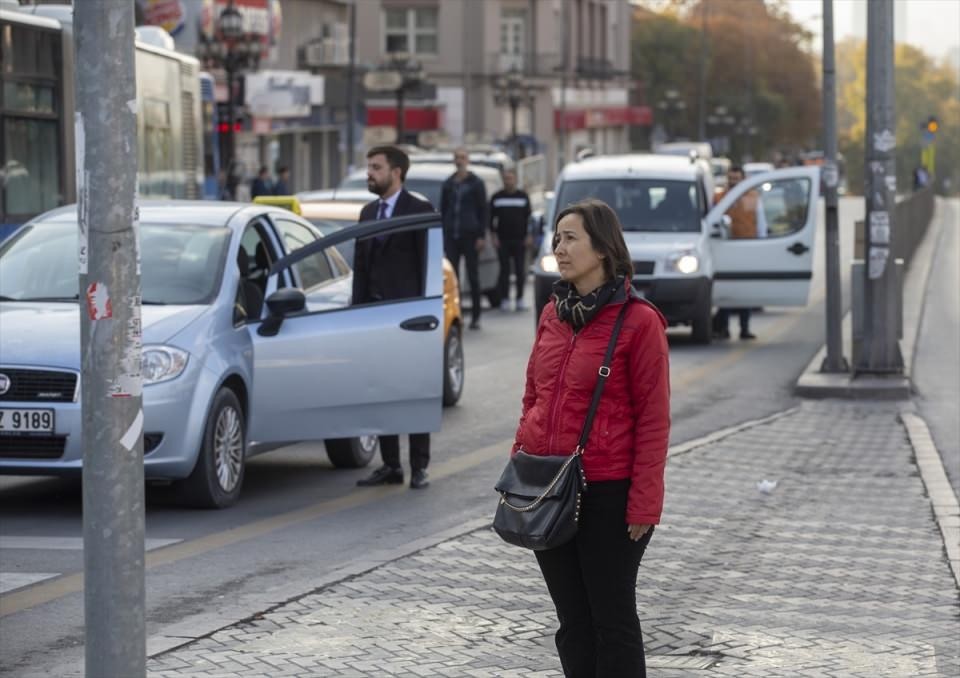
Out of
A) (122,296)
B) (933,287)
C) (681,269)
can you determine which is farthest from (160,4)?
(122,296)

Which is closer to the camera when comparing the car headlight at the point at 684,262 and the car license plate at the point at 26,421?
the car license plate at the point at 26,421

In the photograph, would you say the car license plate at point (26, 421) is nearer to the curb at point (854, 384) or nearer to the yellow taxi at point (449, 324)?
the yellow taxi at point (449, 324)

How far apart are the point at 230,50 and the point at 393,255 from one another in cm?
2665

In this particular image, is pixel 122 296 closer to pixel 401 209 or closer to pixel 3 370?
pixel 3 370

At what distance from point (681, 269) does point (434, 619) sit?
520 inches

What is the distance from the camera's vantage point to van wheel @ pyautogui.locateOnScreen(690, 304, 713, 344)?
2055 centimetres

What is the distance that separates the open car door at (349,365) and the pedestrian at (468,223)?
1132cm

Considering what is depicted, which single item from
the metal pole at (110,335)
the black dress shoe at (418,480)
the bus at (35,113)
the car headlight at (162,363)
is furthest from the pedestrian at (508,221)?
the metal pole at (110,335)

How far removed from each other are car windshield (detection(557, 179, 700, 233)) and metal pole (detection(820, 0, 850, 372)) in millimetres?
3700

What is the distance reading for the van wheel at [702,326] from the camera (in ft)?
67.4

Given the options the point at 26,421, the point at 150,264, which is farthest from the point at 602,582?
the point at 150,264

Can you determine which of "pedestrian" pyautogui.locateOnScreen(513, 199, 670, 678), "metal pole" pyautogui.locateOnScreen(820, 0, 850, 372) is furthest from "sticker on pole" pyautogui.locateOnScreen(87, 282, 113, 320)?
"metal pole" pyautogui.locateOnScreen(820, 0, 850, 372)

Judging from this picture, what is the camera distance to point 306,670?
6574 mm

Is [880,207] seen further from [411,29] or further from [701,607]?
[411,29]
